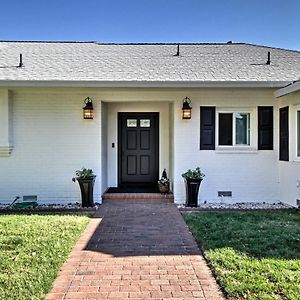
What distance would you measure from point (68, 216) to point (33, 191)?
2007 mm

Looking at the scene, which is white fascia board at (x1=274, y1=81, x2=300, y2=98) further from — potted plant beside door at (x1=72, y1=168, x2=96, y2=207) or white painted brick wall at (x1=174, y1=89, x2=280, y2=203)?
potted plant beside door at (x1=72, y1=168, x2=96, y2=207)

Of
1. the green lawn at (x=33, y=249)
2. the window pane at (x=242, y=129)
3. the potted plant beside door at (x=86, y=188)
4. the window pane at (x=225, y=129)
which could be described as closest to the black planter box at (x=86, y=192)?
the potted plant beside door at (x=86, y=188)

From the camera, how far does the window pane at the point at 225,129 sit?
8.65 m

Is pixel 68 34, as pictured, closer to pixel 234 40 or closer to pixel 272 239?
pixel 234 40

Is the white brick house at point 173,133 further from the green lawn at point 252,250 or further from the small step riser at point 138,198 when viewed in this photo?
the green lawn at point 252,250

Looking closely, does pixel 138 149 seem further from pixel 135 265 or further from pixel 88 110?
pixel 135 265

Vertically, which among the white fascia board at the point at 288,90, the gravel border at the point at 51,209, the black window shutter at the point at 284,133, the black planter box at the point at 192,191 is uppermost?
the white fascia board at the point at 288,90

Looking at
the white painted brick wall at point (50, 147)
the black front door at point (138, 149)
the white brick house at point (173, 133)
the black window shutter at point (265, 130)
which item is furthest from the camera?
the black front door at point (138, 149)

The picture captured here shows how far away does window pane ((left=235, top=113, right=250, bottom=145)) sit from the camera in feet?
28.4

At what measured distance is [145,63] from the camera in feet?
30.9

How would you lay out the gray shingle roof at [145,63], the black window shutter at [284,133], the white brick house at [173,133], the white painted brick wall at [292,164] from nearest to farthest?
the white painted brick wall at [292,164], the black window shutter at [284,133], the gray shingle roof at [145,63], the white brick house at [173,133]

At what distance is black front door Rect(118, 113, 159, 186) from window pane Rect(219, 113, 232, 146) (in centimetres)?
211

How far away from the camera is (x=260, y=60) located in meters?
9.85

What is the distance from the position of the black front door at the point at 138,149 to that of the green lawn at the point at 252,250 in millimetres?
3204
